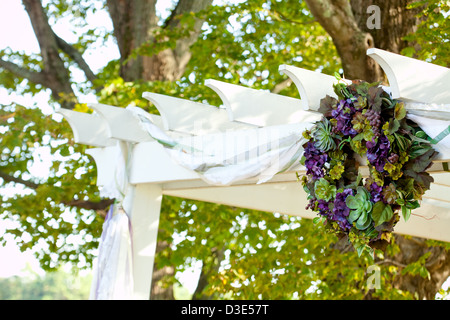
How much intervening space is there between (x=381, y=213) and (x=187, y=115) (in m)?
1.42

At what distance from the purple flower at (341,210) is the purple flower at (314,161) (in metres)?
0.12

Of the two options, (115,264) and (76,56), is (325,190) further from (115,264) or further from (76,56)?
(76,56)

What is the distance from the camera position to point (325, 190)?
2490 millimetres

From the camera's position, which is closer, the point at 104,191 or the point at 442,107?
the point at 442,107

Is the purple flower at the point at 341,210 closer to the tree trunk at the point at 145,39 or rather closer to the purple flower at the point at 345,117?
the purple flower at the point at 345,117

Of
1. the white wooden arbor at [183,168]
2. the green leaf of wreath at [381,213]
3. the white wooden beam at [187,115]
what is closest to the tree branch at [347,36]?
the white wooden arbor at [183,168]

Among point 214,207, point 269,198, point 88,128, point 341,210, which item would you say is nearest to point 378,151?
point 341,210

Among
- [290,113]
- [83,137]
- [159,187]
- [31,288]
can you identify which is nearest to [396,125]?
[290,113]

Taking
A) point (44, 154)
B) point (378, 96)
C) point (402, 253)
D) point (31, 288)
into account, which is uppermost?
point (44, 154)

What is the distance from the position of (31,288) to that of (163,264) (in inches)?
1207

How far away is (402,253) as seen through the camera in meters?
6.56

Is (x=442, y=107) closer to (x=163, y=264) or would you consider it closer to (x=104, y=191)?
(x=104, y=191)

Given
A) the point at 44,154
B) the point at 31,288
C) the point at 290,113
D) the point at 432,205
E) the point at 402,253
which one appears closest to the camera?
the point at 290,113
